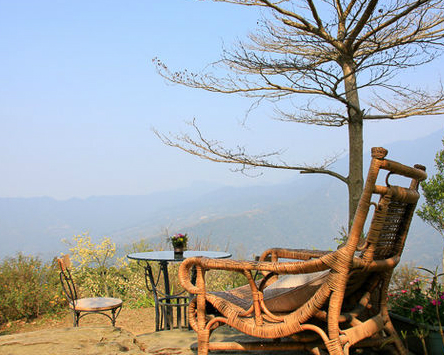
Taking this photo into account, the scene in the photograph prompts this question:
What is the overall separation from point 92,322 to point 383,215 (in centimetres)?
489

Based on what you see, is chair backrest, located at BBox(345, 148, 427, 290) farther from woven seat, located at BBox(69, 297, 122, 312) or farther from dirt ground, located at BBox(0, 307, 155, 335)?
dirt ground, located at BBox(0, 307, 155, 335)

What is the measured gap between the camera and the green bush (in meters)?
5.97

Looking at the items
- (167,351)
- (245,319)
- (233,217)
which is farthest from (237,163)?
(233,217)

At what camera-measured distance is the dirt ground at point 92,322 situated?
5508 millimetres

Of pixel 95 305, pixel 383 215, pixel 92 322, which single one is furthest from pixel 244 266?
pixel 92 322

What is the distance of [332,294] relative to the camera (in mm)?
2088

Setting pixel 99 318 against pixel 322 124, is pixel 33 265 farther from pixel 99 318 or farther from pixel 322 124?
pixel 322 124

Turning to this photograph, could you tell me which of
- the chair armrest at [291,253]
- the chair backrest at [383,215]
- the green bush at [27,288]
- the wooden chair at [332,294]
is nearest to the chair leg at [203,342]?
the wooden chair at [332,294]

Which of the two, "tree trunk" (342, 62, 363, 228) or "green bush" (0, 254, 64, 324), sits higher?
"tree trunk" (342, 62, 363, 228)

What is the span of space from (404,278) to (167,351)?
137 inches

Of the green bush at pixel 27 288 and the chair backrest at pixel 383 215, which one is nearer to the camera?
the chair backrest at pixel 383 215

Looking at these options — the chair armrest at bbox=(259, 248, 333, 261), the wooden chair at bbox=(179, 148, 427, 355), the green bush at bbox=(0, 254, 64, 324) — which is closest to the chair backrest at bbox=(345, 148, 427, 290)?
the wooden chair at bbox=(179, 148, 427, 355)

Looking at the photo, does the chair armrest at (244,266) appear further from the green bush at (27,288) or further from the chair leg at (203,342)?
the green bush at (27,288)

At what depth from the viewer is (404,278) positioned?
5348mm
